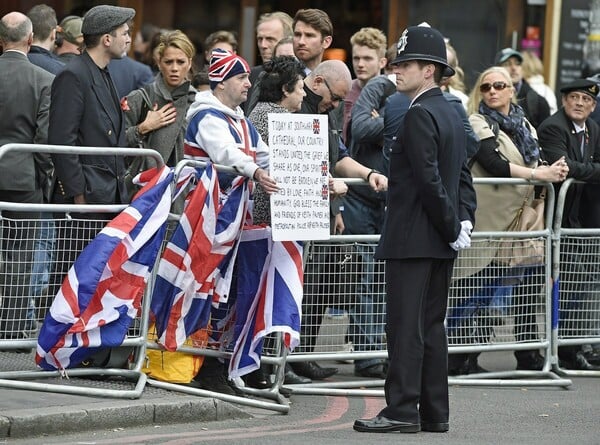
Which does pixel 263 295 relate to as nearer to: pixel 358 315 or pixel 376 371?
pixel 358 315

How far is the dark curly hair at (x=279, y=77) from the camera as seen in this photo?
9500 millimetres

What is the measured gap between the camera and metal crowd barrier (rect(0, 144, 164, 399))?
8.59 m

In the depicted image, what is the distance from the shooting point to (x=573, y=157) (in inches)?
465

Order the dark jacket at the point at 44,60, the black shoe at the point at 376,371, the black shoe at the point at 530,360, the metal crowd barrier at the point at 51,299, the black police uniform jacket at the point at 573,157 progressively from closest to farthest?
the metal crowd barrier at the point at 51,299 < the black shoe at the point at 376,371 < the dark jacket at the point at 44,60 < the black shoe at the point at 530,360 < the black police uniform jacket at the point at 573,157

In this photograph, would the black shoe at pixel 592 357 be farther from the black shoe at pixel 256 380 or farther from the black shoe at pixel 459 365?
the black shoe at pixel 256 380

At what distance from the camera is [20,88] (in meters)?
10.4

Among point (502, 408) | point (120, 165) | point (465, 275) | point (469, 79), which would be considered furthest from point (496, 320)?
point (469, 79)

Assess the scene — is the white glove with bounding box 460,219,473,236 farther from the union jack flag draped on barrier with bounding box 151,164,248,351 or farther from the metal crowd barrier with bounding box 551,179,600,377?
the metal crowd barrier with bounding box 551,179,600,377

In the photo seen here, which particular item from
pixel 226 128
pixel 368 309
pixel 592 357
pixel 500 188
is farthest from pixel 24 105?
pixel 592 357

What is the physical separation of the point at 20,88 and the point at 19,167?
23.4 inches

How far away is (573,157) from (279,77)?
3246mm

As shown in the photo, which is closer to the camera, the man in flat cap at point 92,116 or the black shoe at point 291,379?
the man in flat cap at point 92,116

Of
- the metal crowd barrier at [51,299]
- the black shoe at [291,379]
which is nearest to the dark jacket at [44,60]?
the metal crowd barrier at [51,299]

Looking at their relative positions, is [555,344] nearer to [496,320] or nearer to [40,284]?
[496,320]
